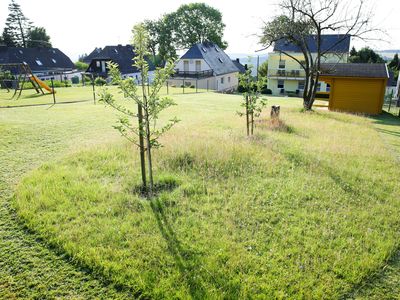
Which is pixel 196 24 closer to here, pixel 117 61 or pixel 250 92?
pixel 117 61

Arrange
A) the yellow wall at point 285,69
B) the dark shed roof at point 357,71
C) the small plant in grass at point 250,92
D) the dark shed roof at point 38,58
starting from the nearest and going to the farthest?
the small plant in grass at point 250,92 → the dark shed roof at point 357,71 → the yellow wall at point 285,69 → the dark shed roof at point 38,58

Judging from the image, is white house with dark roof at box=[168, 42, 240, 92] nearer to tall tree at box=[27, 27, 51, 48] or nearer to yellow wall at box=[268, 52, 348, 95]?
yellow wall at box=[268, 52, 348, 95]

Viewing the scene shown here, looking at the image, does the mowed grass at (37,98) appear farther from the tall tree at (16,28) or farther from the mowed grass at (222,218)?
the tall tree at (16,28)

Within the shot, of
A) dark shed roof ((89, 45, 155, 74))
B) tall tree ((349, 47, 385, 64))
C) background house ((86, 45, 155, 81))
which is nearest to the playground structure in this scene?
background house ((86, 45, 155, 81))

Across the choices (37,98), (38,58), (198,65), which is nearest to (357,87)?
(37,98)

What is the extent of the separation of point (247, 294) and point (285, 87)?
43354 millimetres

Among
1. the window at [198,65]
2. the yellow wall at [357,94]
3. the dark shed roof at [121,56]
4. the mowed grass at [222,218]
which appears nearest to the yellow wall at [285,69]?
the window at [198,65]

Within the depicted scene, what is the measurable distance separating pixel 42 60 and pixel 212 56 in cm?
2841

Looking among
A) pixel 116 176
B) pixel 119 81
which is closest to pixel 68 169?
pixel 116 176

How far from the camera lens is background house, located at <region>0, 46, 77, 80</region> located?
44.1m

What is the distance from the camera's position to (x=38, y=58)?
47969 mm

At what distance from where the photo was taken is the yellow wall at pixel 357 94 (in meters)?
19.6

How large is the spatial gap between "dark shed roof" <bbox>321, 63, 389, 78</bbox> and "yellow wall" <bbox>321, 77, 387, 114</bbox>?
0.28 m

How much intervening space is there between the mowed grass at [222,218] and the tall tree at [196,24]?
158 ft
